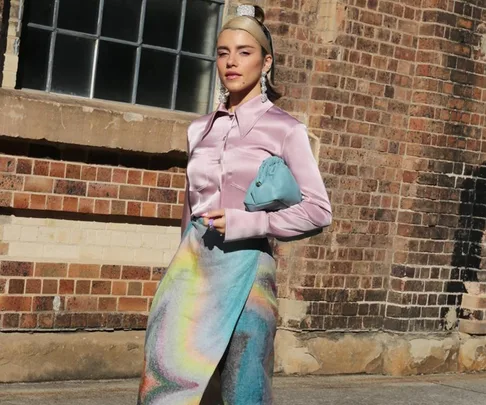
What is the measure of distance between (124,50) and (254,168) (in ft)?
12.9

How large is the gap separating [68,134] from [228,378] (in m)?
3.50

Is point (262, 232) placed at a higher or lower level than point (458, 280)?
higher

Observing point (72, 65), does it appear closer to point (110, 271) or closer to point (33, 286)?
point (110, 271)

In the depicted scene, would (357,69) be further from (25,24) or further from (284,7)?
(25,24)

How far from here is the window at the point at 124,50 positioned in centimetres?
798

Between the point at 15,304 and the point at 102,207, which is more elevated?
the point at 102,207

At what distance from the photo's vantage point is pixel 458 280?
9992 millimetres

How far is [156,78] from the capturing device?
855 centimetres

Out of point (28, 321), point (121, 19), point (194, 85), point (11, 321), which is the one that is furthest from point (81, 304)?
point (121, 19)

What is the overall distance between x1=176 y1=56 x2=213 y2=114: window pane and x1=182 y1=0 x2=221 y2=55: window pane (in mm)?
90

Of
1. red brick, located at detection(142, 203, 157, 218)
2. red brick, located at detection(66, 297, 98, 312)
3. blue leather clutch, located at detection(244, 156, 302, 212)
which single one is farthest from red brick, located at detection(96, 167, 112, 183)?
blue leather clutch, located at detection(244, 156, 302, 212)

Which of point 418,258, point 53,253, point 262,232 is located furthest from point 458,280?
point 262,232

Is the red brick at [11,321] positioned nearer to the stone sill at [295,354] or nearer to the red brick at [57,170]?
the stone sill at [295,354]

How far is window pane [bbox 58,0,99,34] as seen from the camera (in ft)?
26.4
